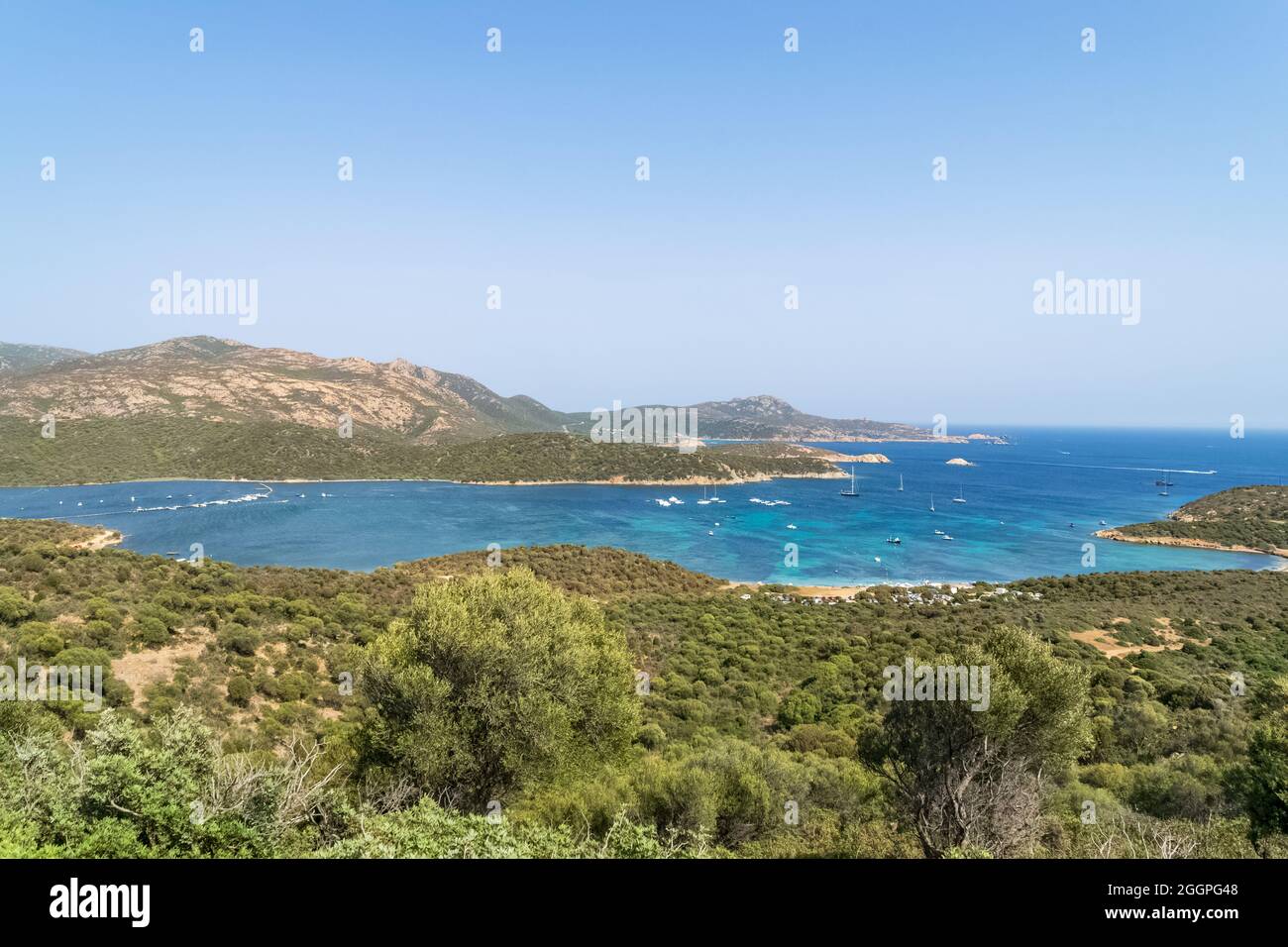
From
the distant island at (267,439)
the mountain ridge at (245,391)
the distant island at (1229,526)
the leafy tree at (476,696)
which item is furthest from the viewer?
the mountain ridge at (245,391)

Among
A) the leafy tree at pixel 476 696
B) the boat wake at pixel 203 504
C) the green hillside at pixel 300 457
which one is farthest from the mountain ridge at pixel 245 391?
the leafy tree at pixel 476 696

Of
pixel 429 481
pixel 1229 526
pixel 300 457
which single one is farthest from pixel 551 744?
pixel 300 457

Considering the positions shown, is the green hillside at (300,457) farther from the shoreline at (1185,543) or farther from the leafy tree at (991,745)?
the leafy tree at (991,745)

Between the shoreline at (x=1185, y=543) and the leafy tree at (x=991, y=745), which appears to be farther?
the shoreline at (x=1185, y=543)

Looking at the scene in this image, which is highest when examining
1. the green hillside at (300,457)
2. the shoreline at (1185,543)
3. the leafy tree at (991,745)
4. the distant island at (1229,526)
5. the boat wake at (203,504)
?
the green hillside at (300,457)

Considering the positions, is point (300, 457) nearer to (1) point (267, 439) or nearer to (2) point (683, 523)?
(1) point (267, 439)
